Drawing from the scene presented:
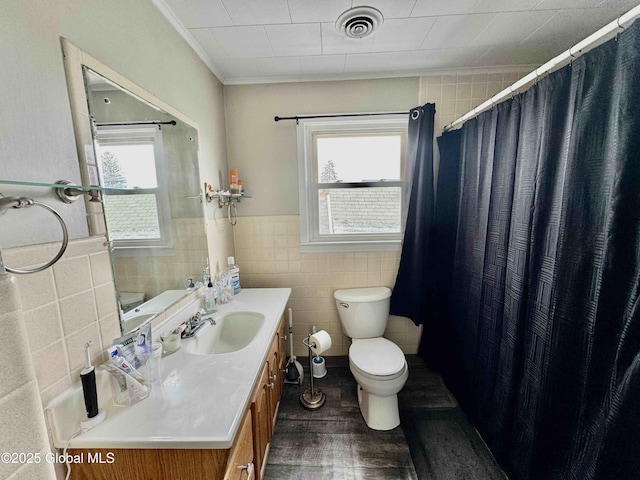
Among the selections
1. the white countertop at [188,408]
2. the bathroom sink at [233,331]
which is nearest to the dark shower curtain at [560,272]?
the white countertop at [188,408]

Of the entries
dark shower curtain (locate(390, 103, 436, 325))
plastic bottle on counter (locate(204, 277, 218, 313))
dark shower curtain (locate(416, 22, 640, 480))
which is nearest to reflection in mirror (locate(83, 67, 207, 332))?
plastic bottle on counter (locate(204, 277, 218, 313))

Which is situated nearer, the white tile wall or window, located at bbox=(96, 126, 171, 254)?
the white tile wall

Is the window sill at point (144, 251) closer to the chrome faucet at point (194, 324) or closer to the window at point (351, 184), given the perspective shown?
the chrome faucet at point (194, 324)

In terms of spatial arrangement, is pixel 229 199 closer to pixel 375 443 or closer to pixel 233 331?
pixel 233 331

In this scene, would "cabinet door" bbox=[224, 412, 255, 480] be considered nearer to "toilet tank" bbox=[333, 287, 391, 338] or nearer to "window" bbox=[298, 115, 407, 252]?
"toilet tank" bbox=[333, 287, 391, 338]

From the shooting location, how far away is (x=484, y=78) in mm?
1896

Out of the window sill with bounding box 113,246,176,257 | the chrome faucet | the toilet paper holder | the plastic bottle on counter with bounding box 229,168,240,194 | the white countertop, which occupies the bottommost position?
the toilet paper holder

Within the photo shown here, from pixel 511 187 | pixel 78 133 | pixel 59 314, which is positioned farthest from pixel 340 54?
pixel 59 314

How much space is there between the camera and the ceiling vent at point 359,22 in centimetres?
128

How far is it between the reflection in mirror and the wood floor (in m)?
1.10

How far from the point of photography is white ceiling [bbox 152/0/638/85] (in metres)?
1.26

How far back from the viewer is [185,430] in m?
0.74

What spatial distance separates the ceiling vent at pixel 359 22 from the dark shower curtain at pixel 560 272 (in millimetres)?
803

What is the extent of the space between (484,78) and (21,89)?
2473 millimetres
